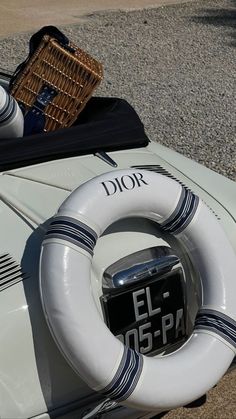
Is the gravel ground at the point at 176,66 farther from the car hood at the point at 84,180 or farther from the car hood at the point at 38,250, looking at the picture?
the car hood at the point at 38,250

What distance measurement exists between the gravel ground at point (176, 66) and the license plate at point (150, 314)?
3154 mm

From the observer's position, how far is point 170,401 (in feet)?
7.53

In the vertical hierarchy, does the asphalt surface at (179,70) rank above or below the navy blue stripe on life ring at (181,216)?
below

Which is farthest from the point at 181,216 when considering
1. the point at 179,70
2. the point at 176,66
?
the point at 176,66

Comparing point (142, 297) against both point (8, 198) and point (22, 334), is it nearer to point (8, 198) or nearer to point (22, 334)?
point (22, 334)

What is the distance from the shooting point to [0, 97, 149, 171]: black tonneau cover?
8.94ft

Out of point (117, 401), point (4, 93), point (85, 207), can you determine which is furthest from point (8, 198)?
point (117, 401)

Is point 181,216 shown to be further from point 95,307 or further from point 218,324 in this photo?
point 95,307

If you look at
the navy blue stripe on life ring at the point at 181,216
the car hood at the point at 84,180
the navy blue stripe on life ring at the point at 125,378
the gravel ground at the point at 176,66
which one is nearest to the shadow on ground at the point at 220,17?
the gravel ground at the point at 176,66

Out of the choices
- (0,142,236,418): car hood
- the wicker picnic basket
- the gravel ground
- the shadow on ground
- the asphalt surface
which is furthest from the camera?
the shadow on ground

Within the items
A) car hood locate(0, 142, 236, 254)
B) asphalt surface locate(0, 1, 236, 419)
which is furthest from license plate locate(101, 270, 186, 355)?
asphalt surface locate(0, 1, 236, 419)

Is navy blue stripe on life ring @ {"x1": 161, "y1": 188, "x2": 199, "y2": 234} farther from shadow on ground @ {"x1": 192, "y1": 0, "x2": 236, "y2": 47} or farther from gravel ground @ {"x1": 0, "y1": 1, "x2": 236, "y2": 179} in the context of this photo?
shadow on ground @ {"x1": 192, "y1": 0, "x2": 236, "y2": 47}

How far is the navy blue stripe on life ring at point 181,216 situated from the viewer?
252cm

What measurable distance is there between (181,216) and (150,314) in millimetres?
374
